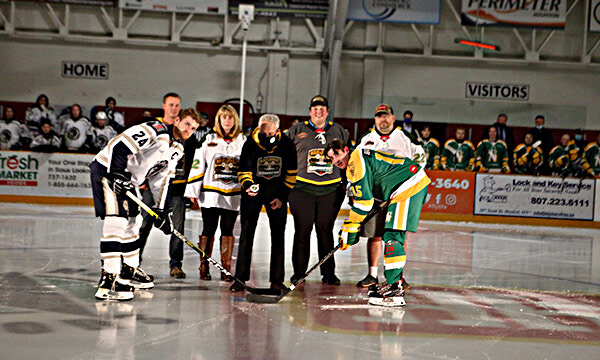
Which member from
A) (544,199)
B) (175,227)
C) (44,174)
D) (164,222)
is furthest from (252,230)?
(544,199)

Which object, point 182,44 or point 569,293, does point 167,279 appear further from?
point 182,44

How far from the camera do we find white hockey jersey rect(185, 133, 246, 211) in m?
6.25

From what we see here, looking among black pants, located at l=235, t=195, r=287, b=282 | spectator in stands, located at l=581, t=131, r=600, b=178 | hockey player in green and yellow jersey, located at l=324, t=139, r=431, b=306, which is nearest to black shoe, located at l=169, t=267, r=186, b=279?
black pants, located at l=235, t=195, r=287, b=282

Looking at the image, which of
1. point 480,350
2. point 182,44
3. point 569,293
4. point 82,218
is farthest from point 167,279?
point 182,44

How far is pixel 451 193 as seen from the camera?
13750 mm

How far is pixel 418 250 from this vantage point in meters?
8.94

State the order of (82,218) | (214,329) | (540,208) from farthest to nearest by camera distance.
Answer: (540,208)
(82,218)
(214,329)

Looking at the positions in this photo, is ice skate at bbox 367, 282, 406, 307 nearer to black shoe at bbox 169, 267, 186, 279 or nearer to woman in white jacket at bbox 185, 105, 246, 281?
woman in white jacket at bbox 185, 105, 246, 281

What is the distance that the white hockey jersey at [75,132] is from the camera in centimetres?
1408

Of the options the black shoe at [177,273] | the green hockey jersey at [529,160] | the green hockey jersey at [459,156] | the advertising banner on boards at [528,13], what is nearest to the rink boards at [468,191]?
the green hockey jersey at [529,160]

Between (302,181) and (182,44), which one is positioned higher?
(182,44)

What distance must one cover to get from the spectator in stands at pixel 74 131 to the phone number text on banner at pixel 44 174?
1.60 feet

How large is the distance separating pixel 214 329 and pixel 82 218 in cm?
719

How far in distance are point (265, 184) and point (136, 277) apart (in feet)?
4.37
